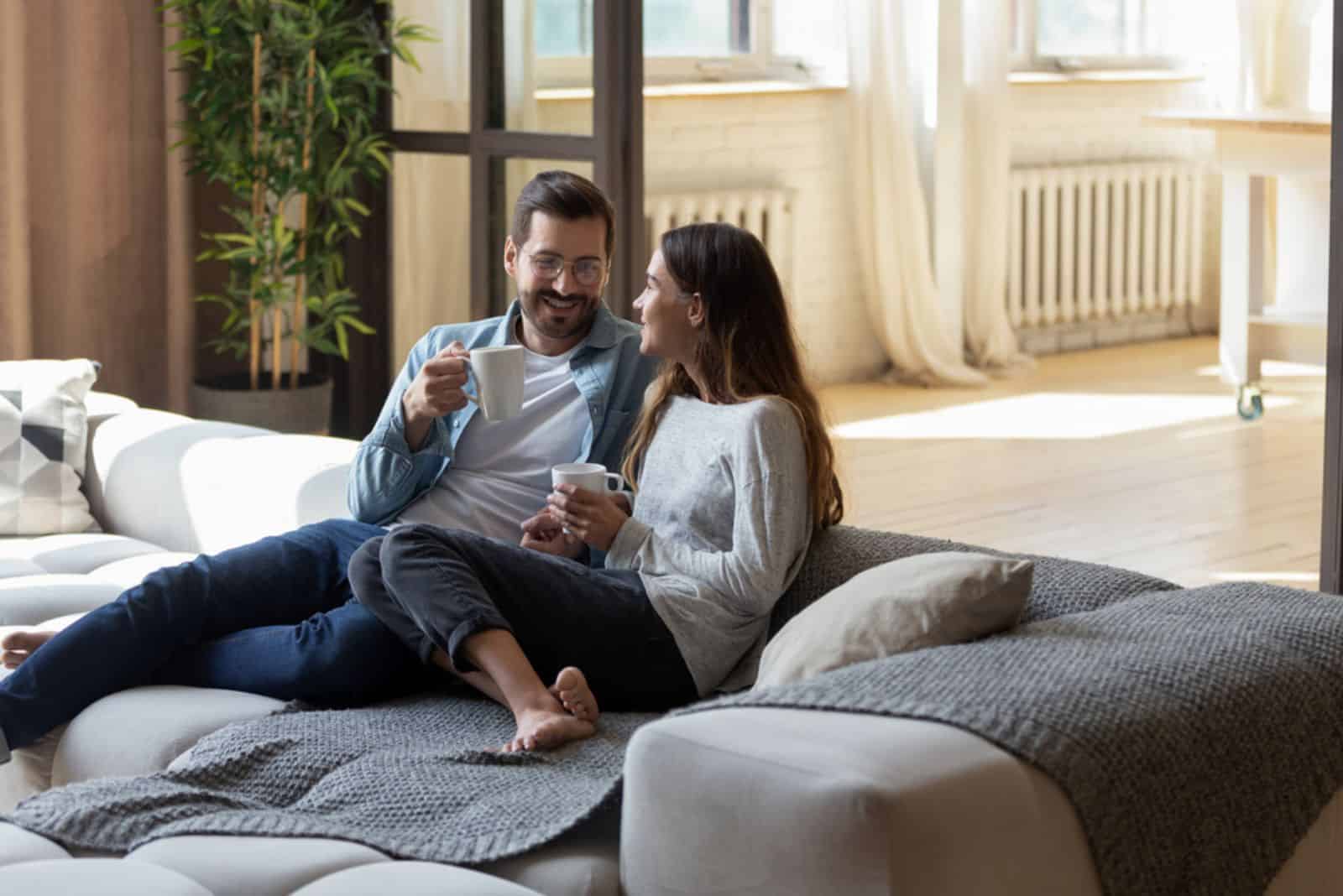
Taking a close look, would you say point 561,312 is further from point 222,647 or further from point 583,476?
point 222,647

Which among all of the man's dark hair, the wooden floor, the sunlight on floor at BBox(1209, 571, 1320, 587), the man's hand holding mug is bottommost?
→ the sunlight on floor at BBox(1209, 571, 1320, 587)

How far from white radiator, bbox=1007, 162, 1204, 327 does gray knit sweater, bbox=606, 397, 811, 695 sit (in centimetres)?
514

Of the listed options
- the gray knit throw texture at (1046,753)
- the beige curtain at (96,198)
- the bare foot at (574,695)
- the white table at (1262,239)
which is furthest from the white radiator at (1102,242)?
the bare foot at (574,695)

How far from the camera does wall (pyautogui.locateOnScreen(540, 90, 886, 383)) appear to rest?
21.4 ft

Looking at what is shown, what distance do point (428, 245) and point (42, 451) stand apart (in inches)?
73.2

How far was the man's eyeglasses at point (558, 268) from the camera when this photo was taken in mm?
2635

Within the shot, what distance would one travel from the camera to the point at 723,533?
2.41 metres

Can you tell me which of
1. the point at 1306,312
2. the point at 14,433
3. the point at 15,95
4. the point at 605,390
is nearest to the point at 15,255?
the point at 15,95

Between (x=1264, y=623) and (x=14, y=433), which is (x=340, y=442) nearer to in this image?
(x=14, y=433)

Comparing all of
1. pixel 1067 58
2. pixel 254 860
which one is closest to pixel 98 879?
pixel 254 860

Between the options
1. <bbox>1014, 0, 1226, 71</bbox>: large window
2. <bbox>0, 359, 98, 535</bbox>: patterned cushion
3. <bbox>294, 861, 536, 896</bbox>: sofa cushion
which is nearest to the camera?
<bbox>294, 861, 536, 896</bbox>: sofa cushion

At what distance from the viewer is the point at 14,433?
11.0 ft

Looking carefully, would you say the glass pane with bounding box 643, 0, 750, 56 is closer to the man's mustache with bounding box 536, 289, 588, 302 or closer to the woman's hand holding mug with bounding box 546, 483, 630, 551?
the man's mustache with bounding box 536, 289, 588, 302

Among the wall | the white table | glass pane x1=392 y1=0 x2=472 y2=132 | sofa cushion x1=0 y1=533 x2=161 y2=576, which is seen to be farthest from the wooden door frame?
the wall
